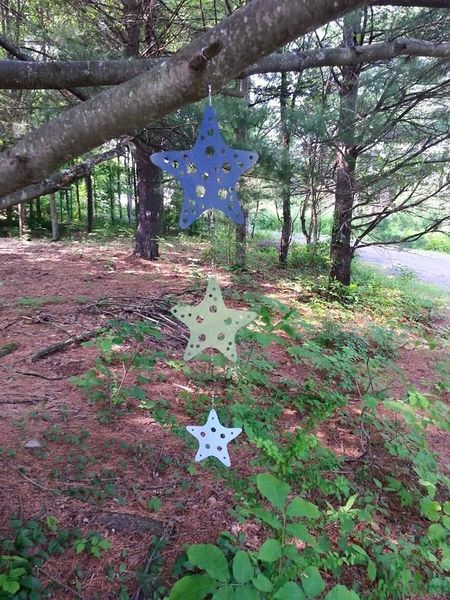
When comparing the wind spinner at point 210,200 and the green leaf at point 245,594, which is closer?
the green leaf at point 245,594

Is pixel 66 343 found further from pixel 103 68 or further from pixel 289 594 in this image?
pixel 289 594

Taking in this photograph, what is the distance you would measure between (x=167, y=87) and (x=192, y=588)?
1.43 metres

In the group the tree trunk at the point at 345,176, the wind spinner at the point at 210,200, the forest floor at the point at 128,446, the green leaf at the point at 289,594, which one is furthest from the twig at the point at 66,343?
the tree trunk at the point at 345,176

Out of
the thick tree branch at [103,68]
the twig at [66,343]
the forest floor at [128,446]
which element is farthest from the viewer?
the twig at [66,343]

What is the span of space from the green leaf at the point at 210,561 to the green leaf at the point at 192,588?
1.3 inches

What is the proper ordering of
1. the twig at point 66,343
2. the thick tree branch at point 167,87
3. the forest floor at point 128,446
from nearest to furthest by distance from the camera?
the thick tree branch at point 167,87 < the forest floor at point 128,446 < the twig at point 66,343

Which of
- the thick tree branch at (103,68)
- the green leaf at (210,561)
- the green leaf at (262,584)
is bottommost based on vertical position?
the green leaf at (262,584)

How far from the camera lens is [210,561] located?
92cm

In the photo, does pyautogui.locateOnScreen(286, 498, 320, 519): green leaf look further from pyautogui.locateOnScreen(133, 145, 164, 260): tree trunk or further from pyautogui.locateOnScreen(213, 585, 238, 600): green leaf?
pyautogui.locateOnScreen(133, 145, 164, 260): tree trunk

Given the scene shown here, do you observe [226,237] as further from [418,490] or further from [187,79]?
[187,79]

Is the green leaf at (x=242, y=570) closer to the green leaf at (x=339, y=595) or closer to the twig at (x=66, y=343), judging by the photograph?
the green leaf at (x=339, y=595)

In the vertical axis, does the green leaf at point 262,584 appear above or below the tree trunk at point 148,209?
below

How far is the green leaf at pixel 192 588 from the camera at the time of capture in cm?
92

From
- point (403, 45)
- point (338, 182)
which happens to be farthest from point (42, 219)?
point (403, 45)
